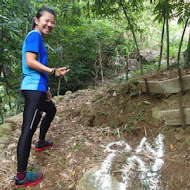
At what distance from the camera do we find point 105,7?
4332 millimetres

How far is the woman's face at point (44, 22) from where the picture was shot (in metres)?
2.04

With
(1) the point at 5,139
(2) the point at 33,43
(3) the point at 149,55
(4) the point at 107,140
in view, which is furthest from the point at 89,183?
(3) the point at 149,55

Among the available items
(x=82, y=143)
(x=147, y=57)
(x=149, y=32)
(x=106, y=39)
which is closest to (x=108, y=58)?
(x=106, y=39)

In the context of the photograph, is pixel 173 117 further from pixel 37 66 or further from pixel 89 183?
pixel 37 66

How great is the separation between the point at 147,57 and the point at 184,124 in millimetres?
4958

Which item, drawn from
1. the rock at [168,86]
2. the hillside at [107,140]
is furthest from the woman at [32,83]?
the rock at [168,86]

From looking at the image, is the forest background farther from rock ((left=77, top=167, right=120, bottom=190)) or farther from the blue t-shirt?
rock ((left=77, top=167, right=120, bottom=190))

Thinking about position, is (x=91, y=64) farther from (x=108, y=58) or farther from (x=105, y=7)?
(x=105, y=7)

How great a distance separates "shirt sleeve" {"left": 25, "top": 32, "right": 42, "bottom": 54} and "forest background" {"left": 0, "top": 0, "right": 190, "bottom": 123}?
149 centimetres

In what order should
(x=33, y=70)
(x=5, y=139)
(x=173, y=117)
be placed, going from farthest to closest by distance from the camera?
(x=5, y=139) < (x=173, y=117) < (x=33, y=70)

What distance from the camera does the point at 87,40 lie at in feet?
19.7

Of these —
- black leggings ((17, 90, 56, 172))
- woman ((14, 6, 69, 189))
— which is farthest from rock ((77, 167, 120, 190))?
black leggings ((17, 90, 56, 172))

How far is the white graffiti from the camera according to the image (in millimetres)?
1977

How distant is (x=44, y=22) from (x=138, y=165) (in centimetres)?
173
